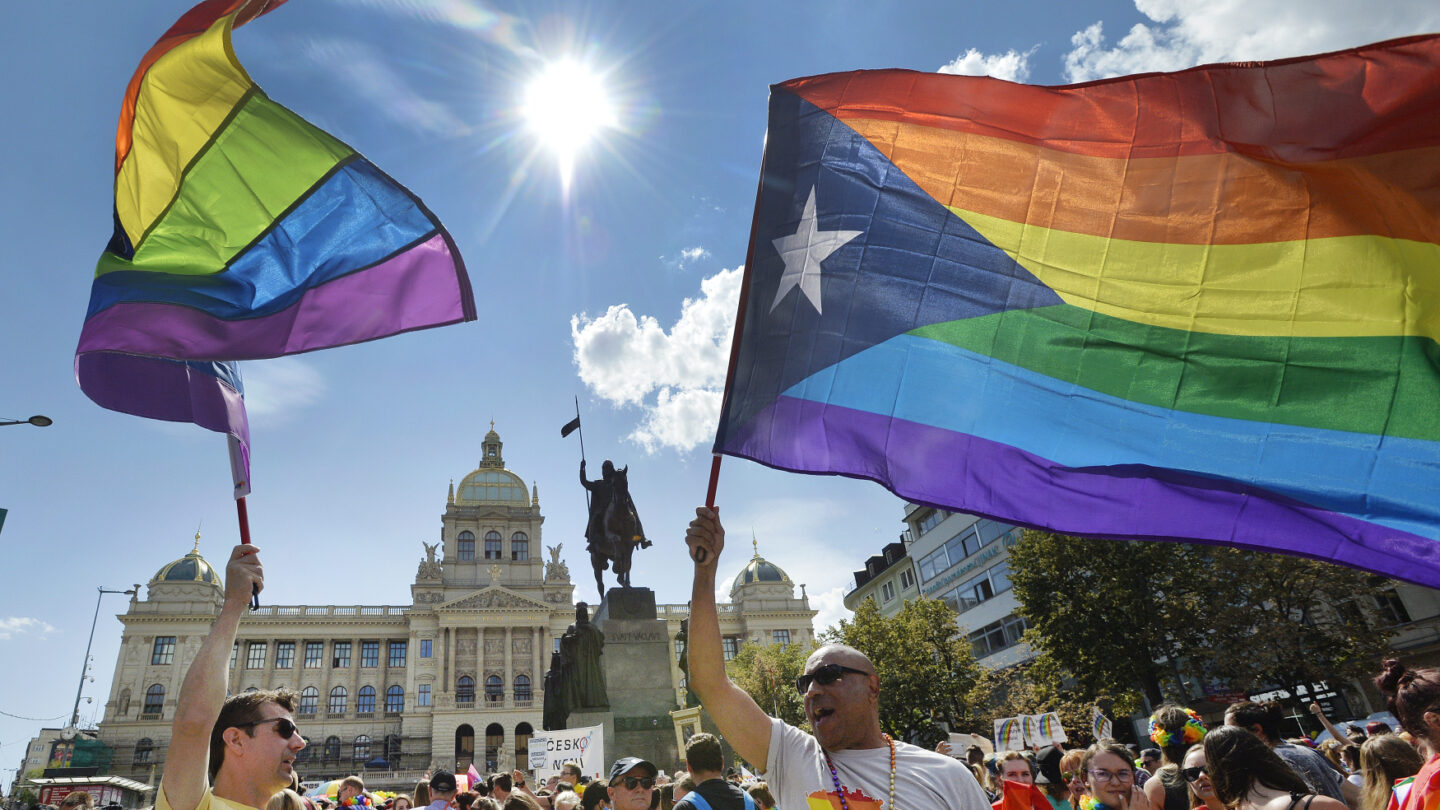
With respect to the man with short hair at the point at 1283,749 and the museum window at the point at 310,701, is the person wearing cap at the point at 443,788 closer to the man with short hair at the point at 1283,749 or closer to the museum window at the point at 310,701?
the man with short hair at the point at 1283,749

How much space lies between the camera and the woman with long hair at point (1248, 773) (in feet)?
10.8

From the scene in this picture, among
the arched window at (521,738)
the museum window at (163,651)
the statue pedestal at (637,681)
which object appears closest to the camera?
the statue pedestal at (637,681)

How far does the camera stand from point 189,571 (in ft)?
255

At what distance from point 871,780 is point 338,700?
84.0 m

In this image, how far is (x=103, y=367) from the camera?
4621 millimetres

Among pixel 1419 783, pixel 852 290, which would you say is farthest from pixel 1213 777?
pixel 852 290

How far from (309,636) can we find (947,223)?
85.0 metres

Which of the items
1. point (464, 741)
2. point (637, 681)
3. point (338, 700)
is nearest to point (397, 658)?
point (338, 700)

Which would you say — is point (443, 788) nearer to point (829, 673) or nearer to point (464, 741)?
point (829, 673)

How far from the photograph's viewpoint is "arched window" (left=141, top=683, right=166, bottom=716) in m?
69.8

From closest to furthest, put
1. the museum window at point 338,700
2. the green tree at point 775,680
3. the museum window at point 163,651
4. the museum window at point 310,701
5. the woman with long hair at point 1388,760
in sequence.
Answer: the woman with long hair at point 1388,760 → the green tree at point 775,680 → the museum window at point 163,651 → the museum window at point 310,701 → the museum window at point 338,700

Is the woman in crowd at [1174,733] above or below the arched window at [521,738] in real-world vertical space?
below

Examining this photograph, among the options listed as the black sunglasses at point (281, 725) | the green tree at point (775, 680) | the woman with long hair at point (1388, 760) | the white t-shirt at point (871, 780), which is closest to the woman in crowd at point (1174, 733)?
the woman with long hair at point (1388, 760)

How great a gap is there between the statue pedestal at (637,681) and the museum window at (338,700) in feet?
231
